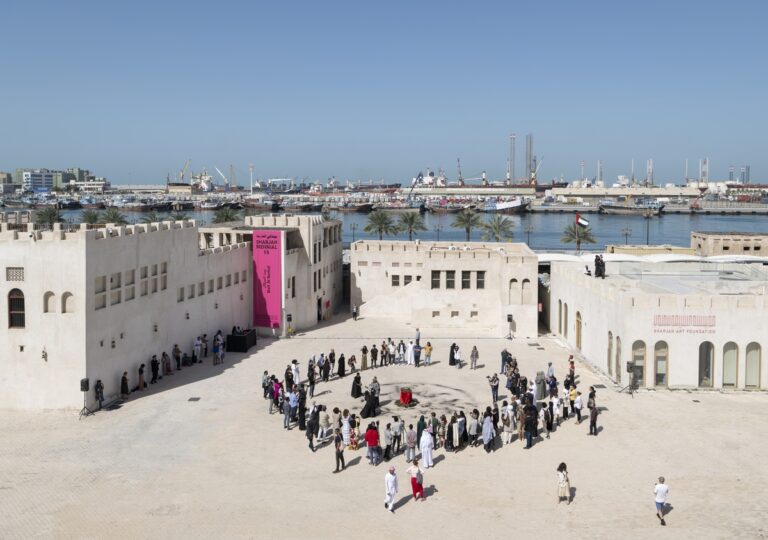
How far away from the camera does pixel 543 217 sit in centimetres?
19025

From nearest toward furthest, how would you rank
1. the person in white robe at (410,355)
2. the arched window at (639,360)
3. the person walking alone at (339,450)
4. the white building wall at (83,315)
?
the person walking alone at (339,450)
the white building wall at (83,315)
the arched window at (639,360)
the person in white robe at (410,355)

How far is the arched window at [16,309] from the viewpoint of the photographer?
71.2 ft

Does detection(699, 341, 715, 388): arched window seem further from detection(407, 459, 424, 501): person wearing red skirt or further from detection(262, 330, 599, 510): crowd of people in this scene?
detection(407, 459, 424, 501): person wearing red skirt

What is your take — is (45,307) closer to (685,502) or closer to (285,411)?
(285,411)

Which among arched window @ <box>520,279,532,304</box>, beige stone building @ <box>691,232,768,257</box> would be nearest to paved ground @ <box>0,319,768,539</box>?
→ arched window @ <box>520,279,532,304</box>

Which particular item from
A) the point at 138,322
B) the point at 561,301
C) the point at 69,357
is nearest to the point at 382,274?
the point at 561,301

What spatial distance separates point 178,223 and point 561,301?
16.2 meters

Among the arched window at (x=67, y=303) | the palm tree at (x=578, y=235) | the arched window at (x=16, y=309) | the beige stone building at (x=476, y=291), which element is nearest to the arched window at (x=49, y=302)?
the arched window at (x=67, y=303)

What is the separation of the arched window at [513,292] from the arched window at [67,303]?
1935 cm

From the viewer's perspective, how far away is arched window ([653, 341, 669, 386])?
23.7 metres

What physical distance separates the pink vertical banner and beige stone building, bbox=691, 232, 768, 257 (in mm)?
30678

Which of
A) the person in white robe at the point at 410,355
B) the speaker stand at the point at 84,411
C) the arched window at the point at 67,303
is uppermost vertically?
the arched window at the point at 67,303

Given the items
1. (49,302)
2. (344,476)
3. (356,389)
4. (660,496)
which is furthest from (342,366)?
(660,496)

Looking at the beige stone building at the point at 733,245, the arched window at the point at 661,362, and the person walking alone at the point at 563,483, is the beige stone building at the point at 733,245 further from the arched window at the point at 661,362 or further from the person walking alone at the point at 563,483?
the person walking alone at the point at 563,483
